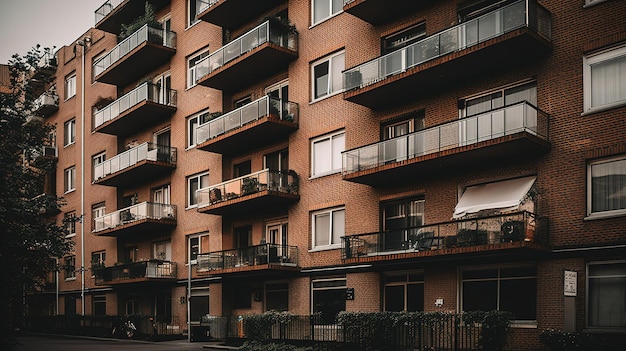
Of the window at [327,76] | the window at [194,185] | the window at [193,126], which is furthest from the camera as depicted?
the window at [193,126]

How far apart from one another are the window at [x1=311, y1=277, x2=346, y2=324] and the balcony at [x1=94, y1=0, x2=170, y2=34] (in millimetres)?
21077

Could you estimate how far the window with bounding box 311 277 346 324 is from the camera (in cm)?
2597

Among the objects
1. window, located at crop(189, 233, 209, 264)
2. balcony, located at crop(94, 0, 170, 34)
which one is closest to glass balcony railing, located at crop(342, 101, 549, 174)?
window, located at crop(189, 233, 209, 264)

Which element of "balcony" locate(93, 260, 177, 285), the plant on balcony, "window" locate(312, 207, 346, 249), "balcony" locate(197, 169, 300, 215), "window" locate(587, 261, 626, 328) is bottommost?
"balcony" locate(93, 260, 177, 285)

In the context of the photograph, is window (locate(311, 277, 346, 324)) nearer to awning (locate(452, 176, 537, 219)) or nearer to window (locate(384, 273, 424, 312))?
window (locate(384, 273, 424, 312))

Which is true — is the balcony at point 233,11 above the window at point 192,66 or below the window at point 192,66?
above

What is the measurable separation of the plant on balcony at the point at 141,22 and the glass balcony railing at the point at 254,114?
9964 mm

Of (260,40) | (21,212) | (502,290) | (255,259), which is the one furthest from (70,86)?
(502,290)

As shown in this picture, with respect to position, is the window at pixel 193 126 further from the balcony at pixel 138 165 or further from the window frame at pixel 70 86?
the window frame at pixel 70 86

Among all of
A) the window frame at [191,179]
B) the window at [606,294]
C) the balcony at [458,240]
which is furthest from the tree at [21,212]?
the window frame at [191,179]

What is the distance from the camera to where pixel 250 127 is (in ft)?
94.0

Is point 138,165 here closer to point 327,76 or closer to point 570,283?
point 327,76

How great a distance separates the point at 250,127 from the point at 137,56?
12941 mm

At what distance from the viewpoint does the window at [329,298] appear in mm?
25969
